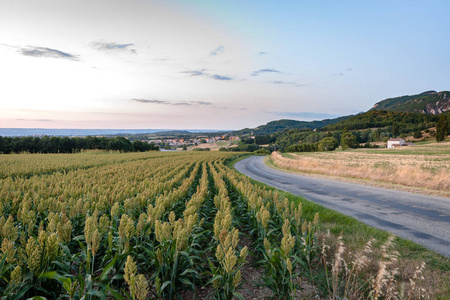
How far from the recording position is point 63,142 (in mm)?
76875

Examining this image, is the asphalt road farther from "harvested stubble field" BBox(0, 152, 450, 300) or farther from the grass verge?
"harvested stubble field" BBox(0, 152, 450, 300)

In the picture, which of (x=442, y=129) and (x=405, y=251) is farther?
(x=442, y=129)

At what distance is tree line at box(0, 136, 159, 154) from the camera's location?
213 ft

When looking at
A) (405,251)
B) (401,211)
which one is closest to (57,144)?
(401,211)

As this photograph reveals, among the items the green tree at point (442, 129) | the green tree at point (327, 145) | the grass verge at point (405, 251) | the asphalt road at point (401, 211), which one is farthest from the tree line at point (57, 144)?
the green tree at point (442, 129)

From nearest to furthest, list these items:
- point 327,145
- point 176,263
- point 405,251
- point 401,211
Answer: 1. point 176,263
2. point 405,251
3. point 401,211
4. point 327,145

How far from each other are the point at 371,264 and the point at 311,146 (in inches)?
4217

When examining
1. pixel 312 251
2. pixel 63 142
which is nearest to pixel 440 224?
pixel 312 251

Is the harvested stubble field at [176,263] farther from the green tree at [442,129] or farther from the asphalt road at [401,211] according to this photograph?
the green tree at [442,129]

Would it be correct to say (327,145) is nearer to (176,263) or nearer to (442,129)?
(442,129)

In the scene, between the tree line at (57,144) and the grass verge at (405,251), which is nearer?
the grass verge at (405,251)

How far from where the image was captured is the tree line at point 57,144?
213ft

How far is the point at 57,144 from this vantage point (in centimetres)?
7475

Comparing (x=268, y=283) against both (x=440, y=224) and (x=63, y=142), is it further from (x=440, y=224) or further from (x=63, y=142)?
(x=63, y=142)
